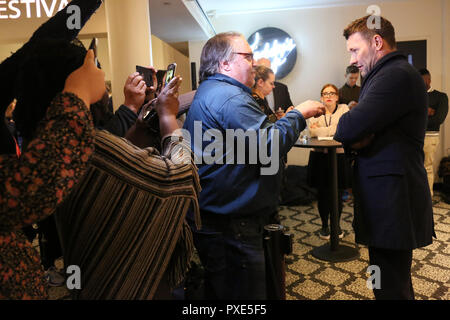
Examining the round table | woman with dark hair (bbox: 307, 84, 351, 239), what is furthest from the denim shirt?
woman with dark hair (bbox: 307, 84, 351, 239)

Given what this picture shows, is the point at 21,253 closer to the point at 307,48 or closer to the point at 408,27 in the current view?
the point at 307,48

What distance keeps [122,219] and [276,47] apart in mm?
5855

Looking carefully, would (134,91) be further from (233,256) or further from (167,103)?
(233,256)

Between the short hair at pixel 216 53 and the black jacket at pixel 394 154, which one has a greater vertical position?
the short hair at pixel 216 53

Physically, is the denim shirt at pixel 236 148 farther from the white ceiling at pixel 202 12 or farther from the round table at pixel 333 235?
the white ceiling at pixel 202 12

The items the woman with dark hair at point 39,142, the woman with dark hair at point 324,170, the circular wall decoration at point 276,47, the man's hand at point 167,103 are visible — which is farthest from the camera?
the circular wall decoration at point 276,47

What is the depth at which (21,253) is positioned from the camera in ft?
2.69

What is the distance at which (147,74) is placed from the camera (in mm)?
1591

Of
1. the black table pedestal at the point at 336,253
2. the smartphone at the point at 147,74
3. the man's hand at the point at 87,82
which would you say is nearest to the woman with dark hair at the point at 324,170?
the black table pedestal at the point at 336,253

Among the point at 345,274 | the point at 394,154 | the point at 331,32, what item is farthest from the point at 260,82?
the point at 331,32

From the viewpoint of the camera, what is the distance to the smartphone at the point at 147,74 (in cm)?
155

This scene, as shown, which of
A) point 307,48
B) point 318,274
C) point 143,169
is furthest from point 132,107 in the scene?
point 307,48

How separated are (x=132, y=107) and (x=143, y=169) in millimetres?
624

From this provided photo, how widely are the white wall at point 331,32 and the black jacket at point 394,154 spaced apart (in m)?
4.77
